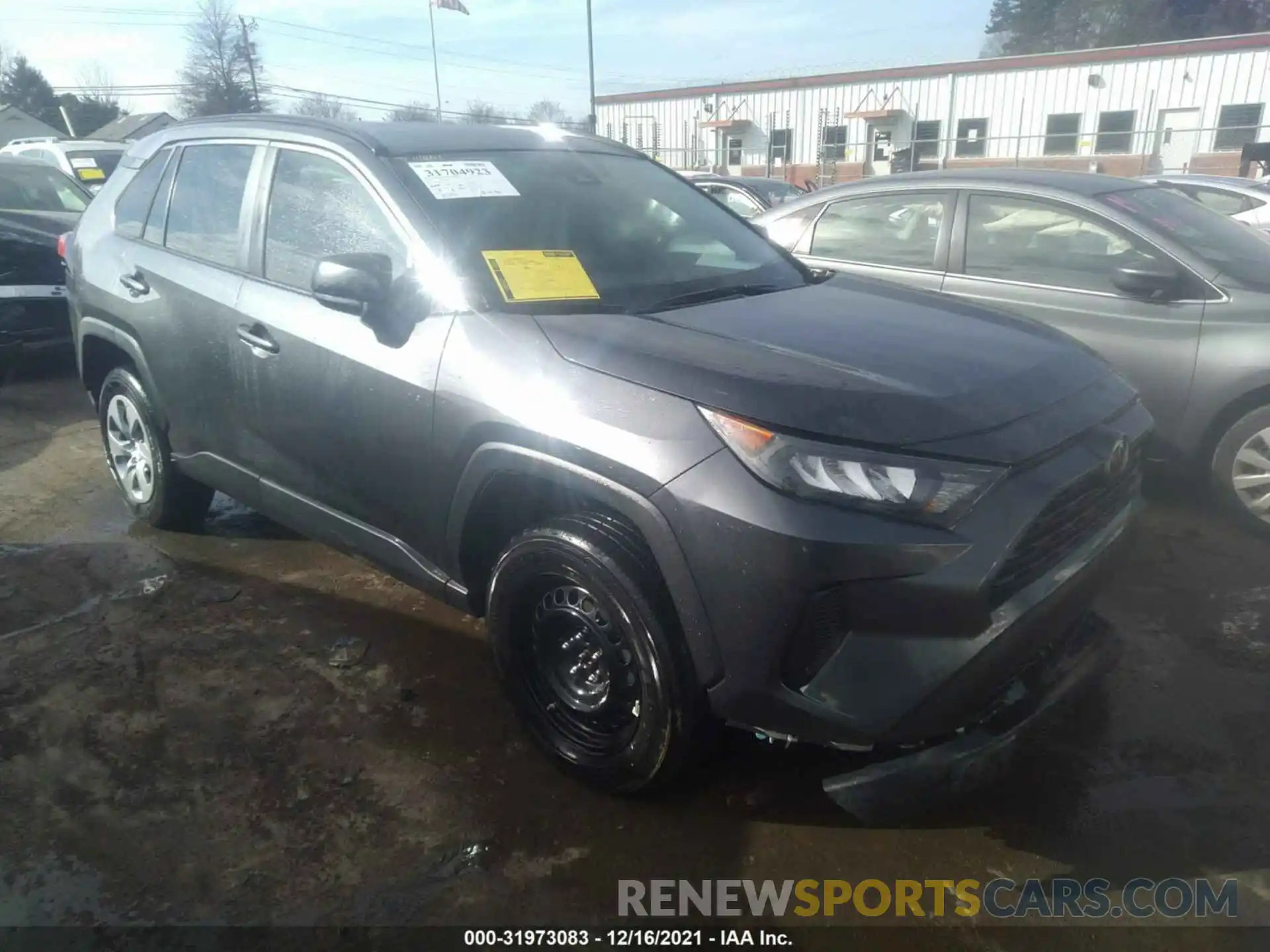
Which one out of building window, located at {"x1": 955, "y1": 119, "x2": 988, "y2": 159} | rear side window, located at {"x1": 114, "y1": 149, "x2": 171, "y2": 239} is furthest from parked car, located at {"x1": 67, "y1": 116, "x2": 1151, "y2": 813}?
building window, located at {"x1": 955, "y1": 119, "x2": 988, "y2": 159}

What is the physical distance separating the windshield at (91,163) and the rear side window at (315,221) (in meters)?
11.0

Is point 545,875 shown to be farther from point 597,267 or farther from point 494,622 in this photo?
point 597,267

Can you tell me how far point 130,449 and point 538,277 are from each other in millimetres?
2733

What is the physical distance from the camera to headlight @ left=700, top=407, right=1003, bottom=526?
2.09 metres

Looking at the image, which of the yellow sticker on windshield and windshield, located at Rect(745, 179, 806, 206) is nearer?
the yellow sticker on windshield

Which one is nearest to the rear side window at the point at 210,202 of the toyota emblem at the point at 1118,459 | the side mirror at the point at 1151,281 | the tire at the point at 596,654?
the tire at the point at 596,654

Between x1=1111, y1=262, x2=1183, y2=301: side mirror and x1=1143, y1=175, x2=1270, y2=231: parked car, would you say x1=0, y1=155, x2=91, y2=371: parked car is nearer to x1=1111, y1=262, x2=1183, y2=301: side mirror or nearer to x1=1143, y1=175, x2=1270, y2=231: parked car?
x1=1111, y1=262, x2=1183, y2=301: side mirror

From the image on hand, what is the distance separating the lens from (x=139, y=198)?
4.17m

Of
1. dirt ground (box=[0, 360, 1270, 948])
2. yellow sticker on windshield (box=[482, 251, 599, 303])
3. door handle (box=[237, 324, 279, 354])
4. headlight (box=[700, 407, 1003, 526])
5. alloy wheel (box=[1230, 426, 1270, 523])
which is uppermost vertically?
yellow sticker on windshield (box=[482, 251, 599, 303])

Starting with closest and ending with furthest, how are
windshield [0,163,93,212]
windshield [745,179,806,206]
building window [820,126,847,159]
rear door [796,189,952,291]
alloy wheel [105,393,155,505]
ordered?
1. alloy wheel [105,393,155,505]
2. rear door [796,189,952,291]
3. windshield [0,163,93,212]
4. windshield [745,179,806,206]
5. building window [820,126,847,159]

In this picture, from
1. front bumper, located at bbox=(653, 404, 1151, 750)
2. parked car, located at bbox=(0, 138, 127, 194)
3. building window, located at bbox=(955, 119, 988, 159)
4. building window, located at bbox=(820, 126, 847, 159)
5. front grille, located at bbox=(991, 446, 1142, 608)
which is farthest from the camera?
building window, located at bbox=(820, 126, 847, 159)

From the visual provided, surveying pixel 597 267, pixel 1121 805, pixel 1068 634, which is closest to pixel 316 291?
pixel 597 267

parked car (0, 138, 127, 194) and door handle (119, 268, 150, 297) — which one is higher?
parked car (0, 138, 127, 194)

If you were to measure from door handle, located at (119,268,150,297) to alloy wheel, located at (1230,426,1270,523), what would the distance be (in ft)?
15.8
